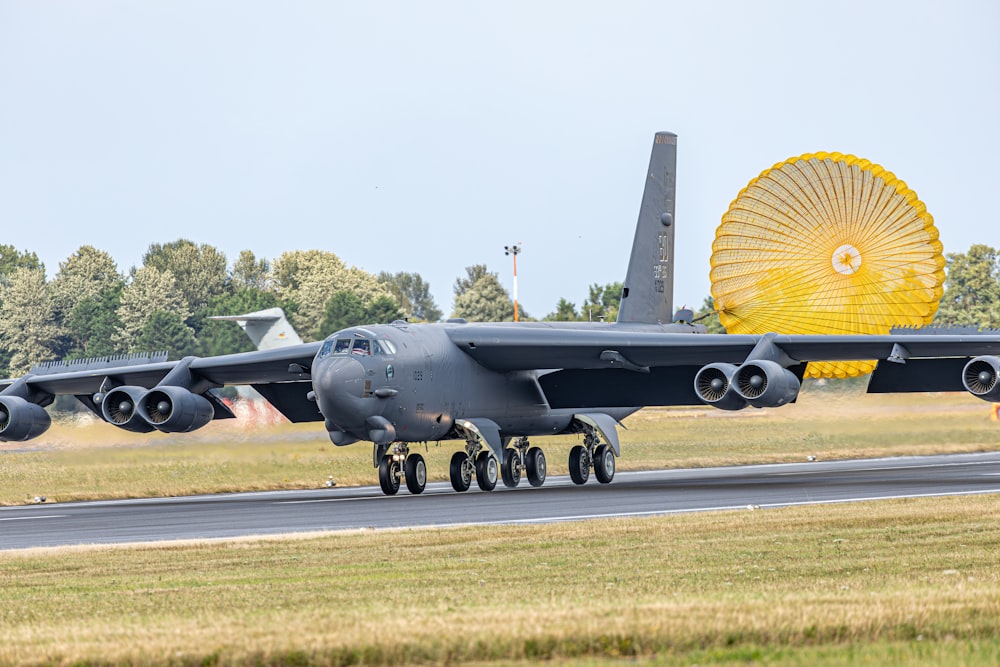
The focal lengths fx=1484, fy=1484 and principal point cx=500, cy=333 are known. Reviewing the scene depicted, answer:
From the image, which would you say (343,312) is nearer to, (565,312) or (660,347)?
(565,312)

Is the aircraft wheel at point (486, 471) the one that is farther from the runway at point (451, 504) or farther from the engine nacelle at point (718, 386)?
the engine nacelle at point (718, 386)

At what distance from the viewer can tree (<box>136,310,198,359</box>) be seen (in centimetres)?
9125

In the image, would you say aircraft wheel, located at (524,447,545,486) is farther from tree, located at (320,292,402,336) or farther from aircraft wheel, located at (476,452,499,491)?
tree, located at (320,292,402,336)

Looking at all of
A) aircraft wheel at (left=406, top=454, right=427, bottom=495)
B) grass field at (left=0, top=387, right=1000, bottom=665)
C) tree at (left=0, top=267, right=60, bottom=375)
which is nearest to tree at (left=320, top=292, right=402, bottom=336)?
tree at (left=0, top=267, right=60, bottom=375)

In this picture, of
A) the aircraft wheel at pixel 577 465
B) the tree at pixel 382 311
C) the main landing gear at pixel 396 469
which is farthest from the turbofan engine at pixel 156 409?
the tree at pixel 382 311

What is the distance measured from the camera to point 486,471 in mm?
30312

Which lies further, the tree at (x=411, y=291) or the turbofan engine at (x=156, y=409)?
the tree at (x=411, y=291)

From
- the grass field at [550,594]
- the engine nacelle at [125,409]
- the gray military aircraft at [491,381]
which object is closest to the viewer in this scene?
the grass field at [550,594]

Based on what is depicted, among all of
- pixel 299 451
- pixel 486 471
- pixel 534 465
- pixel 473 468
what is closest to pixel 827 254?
pixel 534 465

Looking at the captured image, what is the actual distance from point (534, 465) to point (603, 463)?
5.65ft

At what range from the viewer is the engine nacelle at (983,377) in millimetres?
28328

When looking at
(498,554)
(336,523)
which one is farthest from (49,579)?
(336,523)

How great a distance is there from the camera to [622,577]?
41.9 ft

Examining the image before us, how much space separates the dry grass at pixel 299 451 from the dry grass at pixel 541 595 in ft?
53.7
